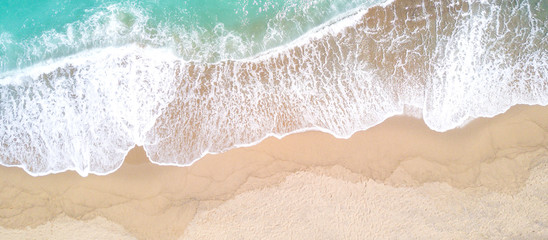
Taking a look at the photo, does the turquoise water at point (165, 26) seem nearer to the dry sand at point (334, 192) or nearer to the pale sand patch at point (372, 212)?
the dry sand at point (334, 192)

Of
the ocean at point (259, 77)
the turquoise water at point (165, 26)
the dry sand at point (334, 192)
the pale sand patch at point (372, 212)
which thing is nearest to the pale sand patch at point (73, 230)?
the dry sand at point (334, 192)

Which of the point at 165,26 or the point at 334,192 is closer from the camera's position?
the point at 334,192

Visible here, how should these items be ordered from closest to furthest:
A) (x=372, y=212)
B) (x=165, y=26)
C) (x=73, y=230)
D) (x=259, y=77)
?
(x=372, y=212)
(x=73, y=230)
(x=259, y=77)
(x=165, y=26)

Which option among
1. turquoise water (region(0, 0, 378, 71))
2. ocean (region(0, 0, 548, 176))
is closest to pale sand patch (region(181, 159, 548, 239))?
ocean (region(0, 0, 548, 176))

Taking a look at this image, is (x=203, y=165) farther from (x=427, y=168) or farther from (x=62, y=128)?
(x=427, y=168)

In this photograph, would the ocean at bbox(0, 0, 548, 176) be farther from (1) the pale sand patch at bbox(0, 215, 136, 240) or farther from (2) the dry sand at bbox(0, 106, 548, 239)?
(1) the pale sand patch at bbox(0, 215, 136, 240)

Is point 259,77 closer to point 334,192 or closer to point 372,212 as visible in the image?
point 334,192

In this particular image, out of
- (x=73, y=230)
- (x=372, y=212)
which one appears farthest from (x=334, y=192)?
(x=73, y=230)

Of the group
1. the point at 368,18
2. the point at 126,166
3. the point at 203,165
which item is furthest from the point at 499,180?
the point at 126,166
